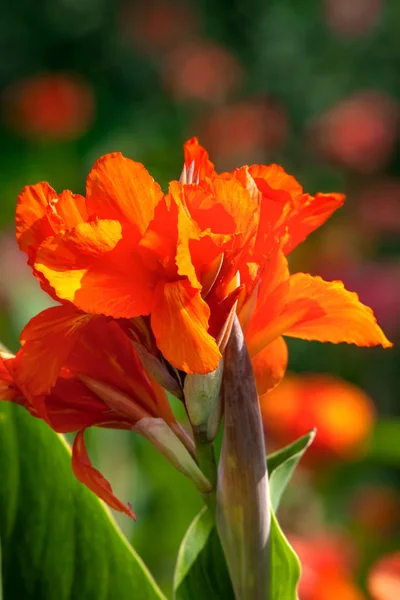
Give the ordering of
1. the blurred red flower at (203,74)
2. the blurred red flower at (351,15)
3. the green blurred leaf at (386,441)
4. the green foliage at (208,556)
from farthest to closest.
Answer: the blurred red flower at (351,15), the blurred red flower at (203,74), the green blurred leaf at (386,441), the green foliage at (208,556)

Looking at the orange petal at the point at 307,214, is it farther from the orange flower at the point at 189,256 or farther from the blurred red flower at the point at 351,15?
the blurred red flower at the point at 351,15

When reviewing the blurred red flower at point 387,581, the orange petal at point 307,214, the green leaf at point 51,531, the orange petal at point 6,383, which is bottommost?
the blurred red flower at point 387,581

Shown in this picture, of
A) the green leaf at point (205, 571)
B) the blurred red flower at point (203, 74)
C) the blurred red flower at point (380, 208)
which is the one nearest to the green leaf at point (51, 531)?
the green leaf at point (205, 571)

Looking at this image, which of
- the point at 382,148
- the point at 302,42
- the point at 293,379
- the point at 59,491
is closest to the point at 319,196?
the point at 59,491

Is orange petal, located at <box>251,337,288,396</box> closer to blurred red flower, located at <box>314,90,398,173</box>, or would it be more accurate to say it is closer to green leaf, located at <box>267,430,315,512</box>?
green leaf, located at <box>267,430,315,512</box>

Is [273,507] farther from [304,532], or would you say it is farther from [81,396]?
[304,532]

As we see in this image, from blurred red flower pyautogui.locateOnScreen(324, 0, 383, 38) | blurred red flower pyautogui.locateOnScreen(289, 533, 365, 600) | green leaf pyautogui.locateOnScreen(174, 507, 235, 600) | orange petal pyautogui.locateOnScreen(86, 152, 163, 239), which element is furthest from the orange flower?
blurred red flower pyautogui.locateOnScreen(324, 0, 383, 38)

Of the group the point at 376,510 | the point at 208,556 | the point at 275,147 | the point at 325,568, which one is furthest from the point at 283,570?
the point at 275,147
